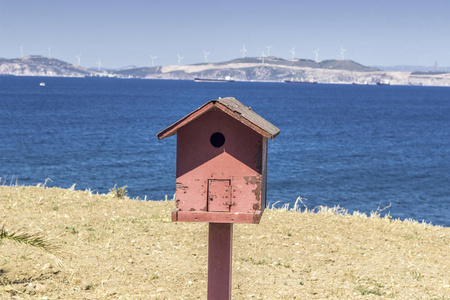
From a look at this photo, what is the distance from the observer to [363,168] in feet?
152

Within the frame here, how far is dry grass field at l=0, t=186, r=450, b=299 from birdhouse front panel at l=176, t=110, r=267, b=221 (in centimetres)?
265

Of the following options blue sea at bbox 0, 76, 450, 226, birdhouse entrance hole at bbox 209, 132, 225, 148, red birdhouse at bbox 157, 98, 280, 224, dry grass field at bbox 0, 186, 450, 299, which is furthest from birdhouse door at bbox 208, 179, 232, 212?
blue sea at bbox 0, 76, 450, 226

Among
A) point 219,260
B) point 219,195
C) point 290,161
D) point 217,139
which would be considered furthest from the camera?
point 290,161

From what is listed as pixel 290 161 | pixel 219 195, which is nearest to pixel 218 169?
pixel 219 195

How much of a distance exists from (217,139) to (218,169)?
14.5 inches

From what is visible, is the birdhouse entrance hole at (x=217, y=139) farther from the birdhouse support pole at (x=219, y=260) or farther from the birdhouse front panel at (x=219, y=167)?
the birdhouse support pole at (x=219, y=260)

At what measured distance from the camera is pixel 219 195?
6180 mm

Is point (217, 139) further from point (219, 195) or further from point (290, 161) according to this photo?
point (290, 161)

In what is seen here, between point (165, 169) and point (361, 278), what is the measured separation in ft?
110

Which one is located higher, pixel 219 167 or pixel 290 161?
pixel 219 167

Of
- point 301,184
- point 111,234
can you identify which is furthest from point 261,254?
point 301,184

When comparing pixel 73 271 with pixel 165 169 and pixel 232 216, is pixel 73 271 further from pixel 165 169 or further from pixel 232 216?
pixel 165 169

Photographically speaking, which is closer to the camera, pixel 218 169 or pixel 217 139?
pixel 218 169

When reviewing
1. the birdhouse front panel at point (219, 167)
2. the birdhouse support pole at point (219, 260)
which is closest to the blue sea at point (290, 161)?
the birdhouse support pole at point (219, 260)
